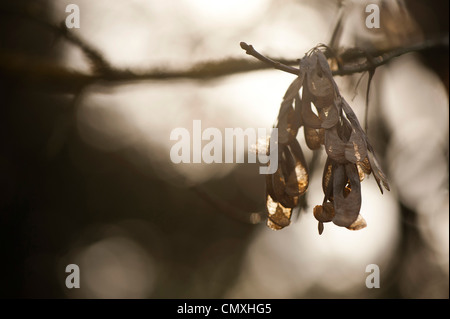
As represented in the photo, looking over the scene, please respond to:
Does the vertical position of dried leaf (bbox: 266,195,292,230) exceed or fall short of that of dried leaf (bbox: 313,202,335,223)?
it exceeds it

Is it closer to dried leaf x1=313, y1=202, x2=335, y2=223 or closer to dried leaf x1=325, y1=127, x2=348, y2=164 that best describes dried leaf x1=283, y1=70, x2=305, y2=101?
dried leaf x1=325, y1=127, x2=348, y2=164

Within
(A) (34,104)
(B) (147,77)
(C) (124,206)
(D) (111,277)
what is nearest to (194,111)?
(B) (147,77)

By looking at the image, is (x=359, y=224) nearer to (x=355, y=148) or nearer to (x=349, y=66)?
(x=355, y=148)

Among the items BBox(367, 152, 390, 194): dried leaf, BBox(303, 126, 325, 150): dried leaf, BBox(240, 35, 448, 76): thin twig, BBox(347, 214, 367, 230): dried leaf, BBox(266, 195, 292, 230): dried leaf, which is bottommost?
BBox(347, 214, 367, 230): dried leaf

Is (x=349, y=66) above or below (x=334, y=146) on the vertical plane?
above

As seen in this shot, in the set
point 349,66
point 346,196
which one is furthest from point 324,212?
point 349,66

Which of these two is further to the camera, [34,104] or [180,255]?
[180,255]

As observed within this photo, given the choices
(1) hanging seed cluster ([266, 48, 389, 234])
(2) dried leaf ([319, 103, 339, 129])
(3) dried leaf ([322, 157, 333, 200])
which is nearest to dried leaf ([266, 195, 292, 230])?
(1) hanging seed cluster ([266, 48, 389, 234])
